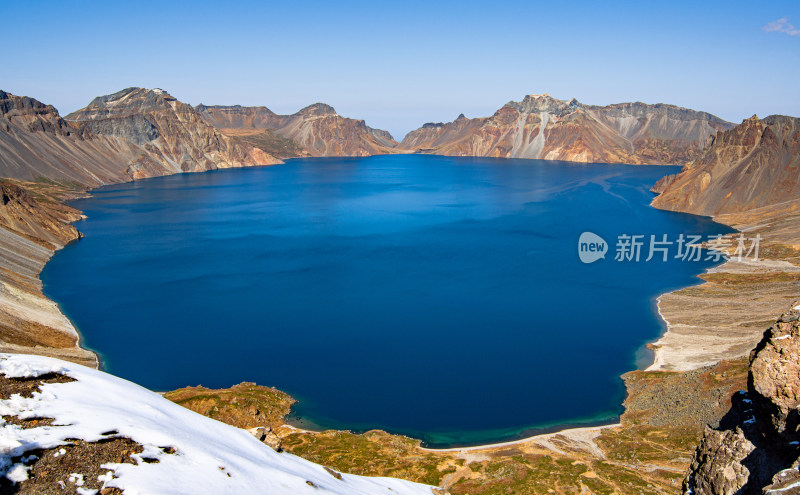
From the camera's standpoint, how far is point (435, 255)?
92375 mm

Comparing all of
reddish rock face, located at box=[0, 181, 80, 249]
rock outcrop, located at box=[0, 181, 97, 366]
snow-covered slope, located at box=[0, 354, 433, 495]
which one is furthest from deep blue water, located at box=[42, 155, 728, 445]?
snow-covered slope, located at box=[0, 354, 433, 495]

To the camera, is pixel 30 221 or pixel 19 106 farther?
pixel 19 106

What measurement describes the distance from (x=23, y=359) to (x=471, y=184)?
184m

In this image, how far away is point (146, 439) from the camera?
1958cm

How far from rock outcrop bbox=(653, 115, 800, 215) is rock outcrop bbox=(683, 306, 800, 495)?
A: 12448cm

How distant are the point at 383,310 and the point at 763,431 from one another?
161ft

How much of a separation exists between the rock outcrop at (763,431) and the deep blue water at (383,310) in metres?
22.5

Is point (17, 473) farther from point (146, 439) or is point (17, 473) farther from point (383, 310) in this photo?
point (383, 310)

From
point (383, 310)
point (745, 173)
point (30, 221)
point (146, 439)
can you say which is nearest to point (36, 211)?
point (30, 221)

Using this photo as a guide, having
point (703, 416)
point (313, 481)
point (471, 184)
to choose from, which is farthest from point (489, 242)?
point (471, 184)

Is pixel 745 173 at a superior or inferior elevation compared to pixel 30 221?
superior

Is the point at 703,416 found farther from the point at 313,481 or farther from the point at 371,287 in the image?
the point at 371,287

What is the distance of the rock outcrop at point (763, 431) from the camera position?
17578 mm

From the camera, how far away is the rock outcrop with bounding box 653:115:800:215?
12781 cm
